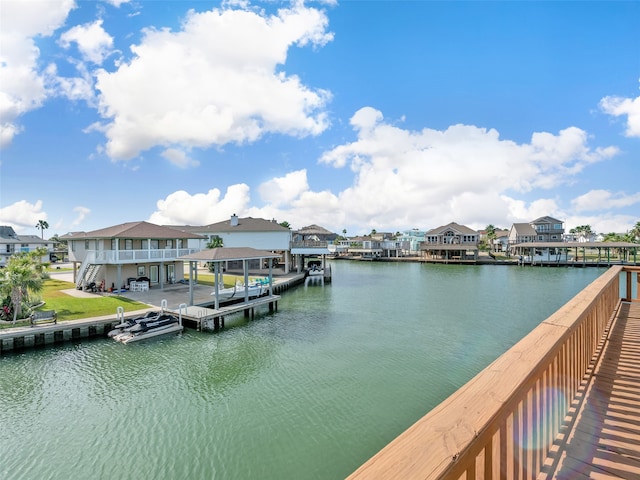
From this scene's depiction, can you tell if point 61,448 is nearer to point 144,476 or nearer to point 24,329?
point 144,476

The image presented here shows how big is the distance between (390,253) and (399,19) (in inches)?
2892

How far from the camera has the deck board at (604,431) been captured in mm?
2516

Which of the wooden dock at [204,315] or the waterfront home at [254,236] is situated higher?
the waterfront home at [254,236]

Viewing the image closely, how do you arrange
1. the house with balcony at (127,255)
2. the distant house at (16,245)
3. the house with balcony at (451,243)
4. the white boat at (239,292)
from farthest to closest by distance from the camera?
the house with balcony at (451,243) → the distant house at (16,245) → the house with balcony at (127,255) → the white boat at (239,292)

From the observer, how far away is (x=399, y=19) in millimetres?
15695

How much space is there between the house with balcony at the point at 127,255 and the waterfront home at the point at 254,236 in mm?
11546

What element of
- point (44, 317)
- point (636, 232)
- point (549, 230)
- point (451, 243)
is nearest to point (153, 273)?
point (44, 317)

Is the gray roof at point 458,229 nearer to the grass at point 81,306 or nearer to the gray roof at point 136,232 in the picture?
the gray roof at point 136,232

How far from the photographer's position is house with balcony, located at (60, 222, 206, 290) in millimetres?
22000

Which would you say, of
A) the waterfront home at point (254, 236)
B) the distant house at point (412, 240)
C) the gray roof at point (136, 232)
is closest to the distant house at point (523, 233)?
the distant house at point (412, 240)

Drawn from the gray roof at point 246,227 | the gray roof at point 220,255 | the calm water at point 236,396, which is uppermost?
the gray roof at point 246,227

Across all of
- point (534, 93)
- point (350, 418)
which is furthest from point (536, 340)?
point (534, 93)

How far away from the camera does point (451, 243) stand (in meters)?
73.2

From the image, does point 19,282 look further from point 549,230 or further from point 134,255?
point 549,230
